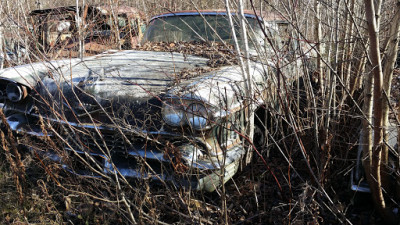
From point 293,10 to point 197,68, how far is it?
44.6 inches

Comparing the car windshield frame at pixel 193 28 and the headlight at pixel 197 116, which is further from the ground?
the car windshield frame at pixel 193 28

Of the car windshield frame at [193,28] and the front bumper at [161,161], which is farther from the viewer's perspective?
the car windshield frame at [193,28]

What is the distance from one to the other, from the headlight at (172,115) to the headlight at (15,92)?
1.54 meters

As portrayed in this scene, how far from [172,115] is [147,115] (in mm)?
227

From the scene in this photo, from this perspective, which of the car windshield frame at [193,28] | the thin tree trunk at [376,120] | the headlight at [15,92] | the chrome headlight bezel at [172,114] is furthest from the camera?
the car windshield frame at [193,28]

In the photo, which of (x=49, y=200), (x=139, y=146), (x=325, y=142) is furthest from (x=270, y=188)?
(x=49, y=200)

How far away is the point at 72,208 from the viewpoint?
282 centimetres

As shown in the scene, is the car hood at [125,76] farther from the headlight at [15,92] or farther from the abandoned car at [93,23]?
the abandoned car at [93,23]

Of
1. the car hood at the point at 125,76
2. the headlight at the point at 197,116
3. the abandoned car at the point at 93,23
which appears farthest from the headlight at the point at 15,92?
the abandoned car at the point at 93,23

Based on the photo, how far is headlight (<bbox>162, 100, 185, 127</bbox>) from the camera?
2.60 metres

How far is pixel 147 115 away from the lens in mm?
2746

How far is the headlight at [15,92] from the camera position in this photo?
11.0 ft

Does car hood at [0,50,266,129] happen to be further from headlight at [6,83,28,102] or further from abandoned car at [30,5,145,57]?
abandoned car at [30,5,145,57]

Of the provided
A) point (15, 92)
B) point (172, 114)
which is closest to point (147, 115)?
point (172, 114)
